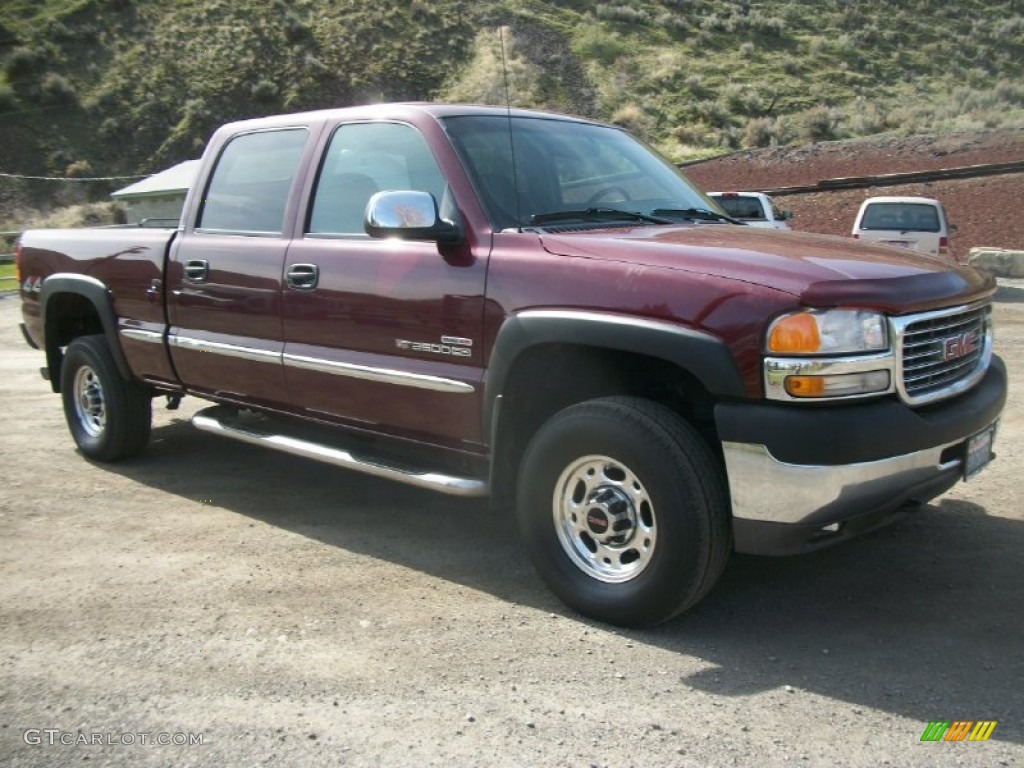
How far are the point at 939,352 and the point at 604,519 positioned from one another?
139 centimetres

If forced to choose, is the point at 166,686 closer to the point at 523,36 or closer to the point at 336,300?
the point at 336,300

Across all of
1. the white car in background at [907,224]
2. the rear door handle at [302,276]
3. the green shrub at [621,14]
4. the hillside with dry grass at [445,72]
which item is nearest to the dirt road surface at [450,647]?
the rear door handle at [302,276]

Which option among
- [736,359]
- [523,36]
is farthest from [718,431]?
[523,36]

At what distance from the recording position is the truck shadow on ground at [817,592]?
3.44m

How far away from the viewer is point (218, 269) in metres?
5.23

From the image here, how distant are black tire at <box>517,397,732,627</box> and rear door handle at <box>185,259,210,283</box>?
2.27 metres

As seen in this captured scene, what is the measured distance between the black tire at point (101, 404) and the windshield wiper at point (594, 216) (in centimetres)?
315

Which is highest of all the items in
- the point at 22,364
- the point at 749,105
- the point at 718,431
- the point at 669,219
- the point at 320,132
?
the point at 749,105


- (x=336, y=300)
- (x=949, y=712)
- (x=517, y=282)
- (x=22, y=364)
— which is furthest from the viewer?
(x=22, y=364)

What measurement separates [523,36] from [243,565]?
119 feet

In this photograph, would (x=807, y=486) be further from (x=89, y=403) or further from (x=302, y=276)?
(x=89, y=403)

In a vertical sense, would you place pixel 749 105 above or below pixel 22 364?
above

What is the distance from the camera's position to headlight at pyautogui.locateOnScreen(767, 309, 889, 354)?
335 cm

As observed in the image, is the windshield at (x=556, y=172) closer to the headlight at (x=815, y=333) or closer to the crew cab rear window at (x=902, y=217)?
the headlight at (x=815, y=333)
